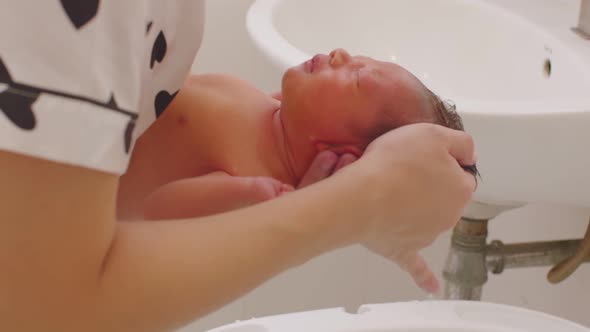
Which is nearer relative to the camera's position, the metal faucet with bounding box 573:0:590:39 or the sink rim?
the sink rim

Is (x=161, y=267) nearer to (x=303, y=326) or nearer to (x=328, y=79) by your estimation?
(x=328, y=79)

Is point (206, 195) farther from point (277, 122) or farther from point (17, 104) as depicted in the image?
point (17, 104)

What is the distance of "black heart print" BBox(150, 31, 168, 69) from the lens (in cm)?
47

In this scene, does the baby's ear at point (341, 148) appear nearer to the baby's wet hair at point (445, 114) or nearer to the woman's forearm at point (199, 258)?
the baby's wet hair at point (445, 114)

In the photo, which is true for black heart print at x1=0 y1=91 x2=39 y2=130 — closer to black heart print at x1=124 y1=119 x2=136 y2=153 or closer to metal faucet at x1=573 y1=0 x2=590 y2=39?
black heart print at x1=124 y1=119 x2=136 y2=153

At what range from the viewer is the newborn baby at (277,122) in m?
0.62

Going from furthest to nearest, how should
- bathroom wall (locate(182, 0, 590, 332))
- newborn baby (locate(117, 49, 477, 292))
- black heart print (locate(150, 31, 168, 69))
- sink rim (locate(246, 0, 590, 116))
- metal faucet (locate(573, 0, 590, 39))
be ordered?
bathroom wall (locate(182, 0, 590, 332))
metal faucet (locate(573, 0, 590, 39))
sink rim (locate(246, 0, 590, 116))
newborn baby (locate(117, 49, 477, 292))
black heart print (locate(150, 31, 168, 69))

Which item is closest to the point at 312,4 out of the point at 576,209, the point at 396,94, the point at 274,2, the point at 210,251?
the point at 274,2

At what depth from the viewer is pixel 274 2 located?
117cm

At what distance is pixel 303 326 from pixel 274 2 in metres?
0.51

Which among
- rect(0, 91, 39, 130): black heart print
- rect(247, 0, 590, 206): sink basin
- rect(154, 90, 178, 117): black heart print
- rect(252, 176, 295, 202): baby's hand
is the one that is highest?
rect(0, 91, 39, 130): black heart print

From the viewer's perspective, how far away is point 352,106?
66 centimetres

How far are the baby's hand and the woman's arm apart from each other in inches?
2.7

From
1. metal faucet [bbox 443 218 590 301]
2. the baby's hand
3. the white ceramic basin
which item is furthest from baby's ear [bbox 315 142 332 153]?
metal faucet [bbox 443 218 590 301]
